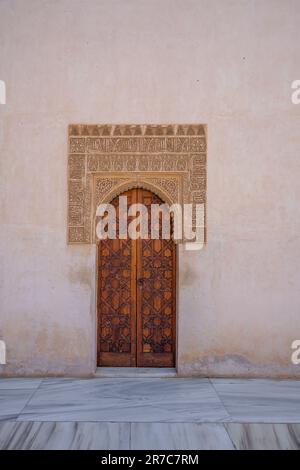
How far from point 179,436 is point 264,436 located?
538 millimetres

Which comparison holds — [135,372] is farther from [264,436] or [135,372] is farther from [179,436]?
[264,436]

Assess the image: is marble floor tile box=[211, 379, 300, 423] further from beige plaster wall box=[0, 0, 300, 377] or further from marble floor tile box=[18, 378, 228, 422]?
beige plaster wall box=[0, 0, 300, 377]

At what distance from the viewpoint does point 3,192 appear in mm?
4578

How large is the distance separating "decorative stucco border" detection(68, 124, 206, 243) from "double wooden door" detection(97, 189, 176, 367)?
0.84ft

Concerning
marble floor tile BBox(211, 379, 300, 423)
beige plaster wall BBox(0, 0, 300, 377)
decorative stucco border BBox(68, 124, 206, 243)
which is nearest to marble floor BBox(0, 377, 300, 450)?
marble floor tile BBox(211, 379, 300, 423)

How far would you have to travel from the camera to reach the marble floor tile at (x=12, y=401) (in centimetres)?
334

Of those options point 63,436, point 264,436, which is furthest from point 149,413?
point 264,436

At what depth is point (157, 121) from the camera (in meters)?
4.57

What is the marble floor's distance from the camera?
9.41 feet

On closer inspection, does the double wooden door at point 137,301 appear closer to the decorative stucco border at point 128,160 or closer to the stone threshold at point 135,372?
the stone threshold at point 135,372

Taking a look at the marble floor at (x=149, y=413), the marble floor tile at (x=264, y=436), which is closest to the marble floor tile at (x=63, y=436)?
the marble floor at (x=149, y=413)

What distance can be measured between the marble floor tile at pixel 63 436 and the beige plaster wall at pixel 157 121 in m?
1.38

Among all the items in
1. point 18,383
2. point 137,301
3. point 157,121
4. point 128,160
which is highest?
point 157,121

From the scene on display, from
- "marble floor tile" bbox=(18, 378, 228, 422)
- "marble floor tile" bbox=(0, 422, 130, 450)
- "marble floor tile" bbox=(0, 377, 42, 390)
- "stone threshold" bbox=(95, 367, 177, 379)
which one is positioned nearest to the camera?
"marble floor tile" bbox=(0, 422, 130, 450)
